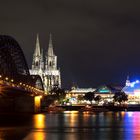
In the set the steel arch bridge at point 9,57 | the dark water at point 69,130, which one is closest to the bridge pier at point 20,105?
the steel arch bridge at point 9,57

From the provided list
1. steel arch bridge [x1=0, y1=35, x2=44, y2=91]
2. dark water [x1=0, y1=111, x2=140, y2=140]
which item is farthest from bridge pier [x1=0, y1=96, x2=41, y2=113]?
dark water [x1=0, y1=111, x2=140, y2=140]

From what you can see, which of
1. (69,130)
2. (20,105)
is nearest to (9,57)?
(20,105)

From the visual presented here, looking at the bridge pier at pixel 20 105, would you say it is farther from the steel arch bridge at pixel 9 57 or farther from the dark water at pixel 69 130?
the dark water at pixel 69 130

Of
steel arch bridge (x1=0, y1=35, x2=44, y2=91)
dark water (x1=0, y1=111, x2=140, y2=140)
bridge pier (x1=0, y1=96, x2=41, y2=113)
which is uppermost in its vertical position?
steel arch bridge (x1=0, y1=35, x2=44, y2=91)

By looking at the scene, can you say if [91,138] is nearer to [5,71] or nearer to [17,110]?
[5,71]

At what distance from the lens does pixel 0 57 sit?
146250 mm

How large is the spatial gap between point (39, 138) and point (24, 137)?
204cm

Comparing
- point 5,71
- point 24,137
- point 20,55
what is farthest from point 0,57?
point 24,137

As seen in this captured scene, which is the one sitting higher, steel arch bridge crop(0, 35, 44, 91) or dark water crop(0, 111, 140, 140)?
steel arch bridge crop(0, 35, 44, 91)

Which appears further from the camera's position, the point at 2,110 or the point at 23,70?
the point at 23,70

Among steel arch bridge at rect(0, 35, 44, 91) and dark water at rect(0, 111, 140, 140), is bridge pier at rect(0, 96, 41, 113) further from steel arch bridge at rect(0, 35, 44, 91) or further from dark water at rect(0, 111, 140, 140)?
dark water at rect(0, 111, 140, 140)

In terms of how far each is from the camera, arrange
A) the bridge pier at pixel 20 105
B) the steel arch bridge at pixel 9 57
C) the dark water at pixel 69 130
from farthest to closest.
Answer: the bridge pier at pixel 20 105, the steel arch bridge at pixel 9 57, the dark water at pixel 69 130

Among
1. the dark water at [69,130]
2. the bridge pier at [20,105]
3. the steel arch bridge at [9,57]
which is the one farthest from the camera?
the bridge pier at [20,105]

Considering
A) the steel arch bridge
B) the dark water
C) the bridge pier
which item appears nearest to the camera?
the dark water
